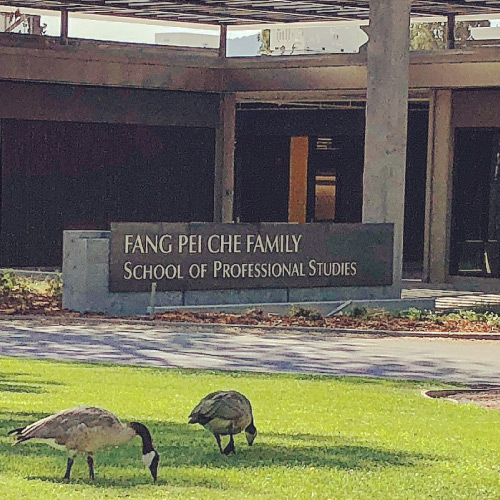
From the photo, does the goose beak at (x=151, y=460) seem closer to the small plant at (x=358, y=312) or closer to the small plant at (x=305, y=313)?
the small plant at (x=305, y=313)

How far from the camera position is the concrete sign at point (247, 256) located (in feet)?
72.0

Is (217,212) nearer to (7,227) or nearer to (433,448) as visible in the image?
(7,227)

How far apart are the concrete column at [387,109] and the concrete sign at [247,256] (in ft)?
2.22

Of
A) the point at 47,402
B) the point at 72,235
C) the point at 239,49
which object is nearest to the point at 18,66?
the point at 239,49

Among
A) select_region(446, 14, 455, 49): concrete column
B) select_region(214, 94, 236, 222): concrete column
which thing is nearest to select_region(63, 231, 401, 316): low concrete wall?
select_region(446, 14, 455, 49): concrete column

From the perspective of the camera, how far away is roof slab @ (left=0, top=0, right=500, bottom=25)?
2922 centimetres

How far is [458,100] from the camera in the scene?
30500 millimetres

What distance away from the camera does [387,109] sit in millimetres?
25062

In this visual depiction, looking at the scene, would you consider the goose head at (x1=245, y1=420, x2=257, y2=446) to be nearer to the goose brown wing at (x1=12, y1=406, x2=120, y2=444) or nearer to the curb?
the goose brown wing at (x1=12, y1=406, x2=120, y2=444)

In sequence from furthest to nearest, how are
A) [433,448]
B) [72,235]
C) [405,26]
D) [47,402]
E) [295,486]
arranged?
[405,26]
[72,235]
[47,402]
[433,448]
[295,486]

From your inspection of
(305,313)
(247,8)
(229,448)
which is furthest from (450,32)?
(229,448)

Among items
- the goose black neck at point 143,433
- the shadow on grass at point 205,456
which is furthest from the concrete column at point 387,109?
the goose black neck at point 143,433

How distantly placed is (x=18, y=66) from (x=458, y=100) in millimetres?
9704

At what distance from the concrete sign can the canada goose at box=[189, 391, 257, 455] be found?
508 inches
